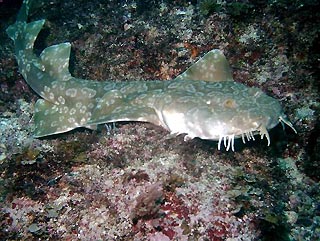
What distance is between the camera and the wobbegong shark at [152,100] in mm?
4152

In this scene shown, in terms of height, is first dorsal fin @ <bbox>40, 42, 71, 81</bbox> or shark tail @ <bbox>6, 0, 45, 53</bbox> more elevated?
shark tail @ <bbox>6, 0, 45, 53</bbox>

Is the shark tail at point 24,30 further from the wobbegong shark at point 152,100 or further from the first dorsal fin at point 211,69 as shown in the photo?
the first dorsal fin at point 211,69

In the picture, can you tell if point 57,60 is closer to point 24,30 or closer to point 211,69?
point 24,30

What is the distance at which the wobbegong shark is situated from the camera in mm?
4152

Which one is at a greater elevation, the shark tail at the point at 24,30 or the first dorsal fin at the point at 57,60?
the shark tail at the point at 24,30

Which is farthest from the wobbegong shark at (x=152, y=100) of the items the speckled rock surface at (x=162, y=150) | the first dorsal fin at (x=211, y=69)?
the speckled rock surface at (x=162, y=150)

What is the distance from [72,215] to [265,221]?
236 centimetres

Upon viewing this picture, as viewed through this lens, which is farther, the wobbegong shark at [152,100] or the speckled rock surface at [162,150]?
the wobbegong shark at [152,100]

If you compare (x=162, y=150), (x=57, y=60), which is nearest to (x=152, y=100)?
(x=162, y=150)

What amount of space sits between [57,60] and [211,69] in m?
2.92

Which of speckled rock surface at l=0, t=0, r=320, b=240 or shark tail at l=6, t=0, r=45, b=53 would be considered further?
shark tail at l=6, t=0, r=45, b=53

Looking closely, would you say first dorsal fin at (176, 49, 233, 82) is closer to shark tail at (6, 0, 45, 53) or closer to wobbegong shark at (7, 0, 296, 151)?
wobbegong shark at (7, 0, 296, 151)

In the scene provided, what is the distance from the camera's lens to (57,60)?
611 cm

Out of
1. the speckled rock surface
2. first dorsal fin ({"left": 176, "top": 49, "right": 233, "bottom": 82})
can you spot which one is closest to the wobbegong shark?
first dorsal fin ({"left": 176, "top": 49, "right": 233, "bottom": 82})
